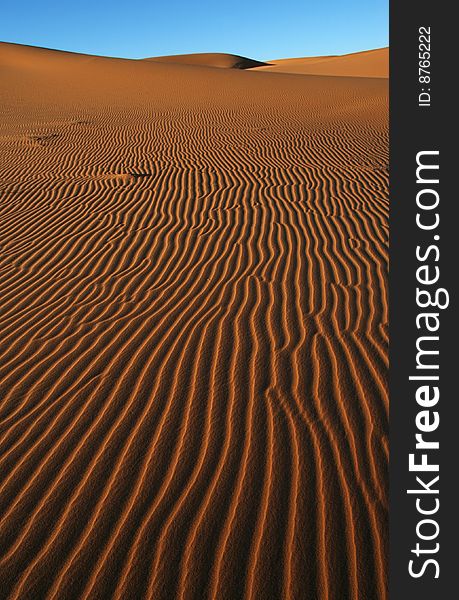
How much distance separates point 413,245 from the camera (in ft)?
8.94

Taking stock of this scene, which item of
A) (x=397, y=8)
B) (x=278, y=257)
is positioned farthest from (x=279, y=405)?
(x=278, y=257)

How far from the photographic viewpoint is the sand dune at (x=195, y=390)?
295cm

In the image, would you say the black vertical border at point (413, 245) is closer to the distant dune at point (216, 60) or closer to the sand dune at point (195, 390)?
the sand dune at point (195, 390)

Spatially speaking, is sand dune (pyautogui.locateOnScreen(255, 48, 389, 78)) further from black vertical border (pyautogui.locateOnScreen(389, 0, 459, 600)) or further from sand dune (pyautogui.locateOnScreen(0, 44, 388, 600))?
black vertical border (pyautogui.locateOnScreen(389, 0, 459, 600))

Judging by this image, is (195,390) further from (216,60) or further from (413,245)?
(216,60)

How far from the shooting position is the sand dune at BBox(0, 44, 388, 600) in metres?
2.95

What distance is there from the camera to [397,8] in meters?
2.72

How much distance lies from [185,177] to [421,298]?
1011 centimetres

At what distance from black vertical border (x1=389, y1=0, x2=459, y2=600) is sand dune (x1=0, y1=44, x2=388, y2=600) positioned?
2.22ft

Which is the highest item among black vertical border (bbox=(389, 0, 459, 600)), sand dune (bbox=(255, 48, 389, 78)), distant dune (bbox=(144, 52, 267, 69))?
distant dune (bbox=(144, 52, 267, 69))

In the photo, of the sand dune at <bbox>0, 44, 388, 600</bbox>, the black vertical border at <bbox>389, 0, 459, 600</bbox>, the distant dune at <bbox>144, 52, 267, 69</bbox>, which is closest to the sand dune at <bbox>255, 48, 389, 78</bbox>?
the distant dune at <bbox>144, 52, 267, 69</bbox>

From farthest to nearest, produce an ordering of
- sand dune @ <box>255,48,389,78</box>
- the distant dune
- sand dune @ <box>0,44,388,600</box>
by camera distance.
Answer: the distant dune
sand dune @ <box>255,48,389,78</box>
sand dune @ <box>0,44,388,600</box>

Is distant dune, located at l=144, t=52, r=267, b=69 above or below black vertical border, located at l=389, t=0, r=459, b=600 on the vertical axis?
above

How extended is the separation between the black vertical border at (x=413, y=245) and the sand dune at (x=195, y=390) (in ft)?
2.22
